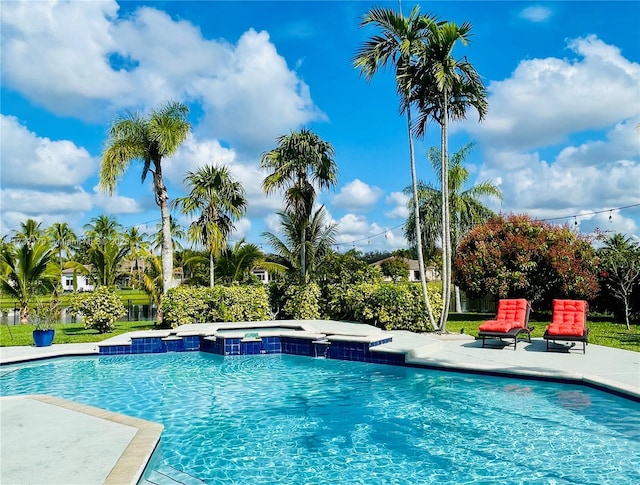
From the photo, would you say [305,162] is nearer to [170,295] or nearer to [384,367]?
[170,295]

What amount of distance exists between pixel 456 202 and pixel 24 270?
19.3 m

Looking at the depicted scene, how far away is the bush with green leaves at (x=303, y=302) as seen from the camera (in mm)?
17047

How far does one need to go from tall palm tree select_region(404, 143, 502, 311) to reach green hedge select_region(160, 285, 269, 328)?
10.0 meters

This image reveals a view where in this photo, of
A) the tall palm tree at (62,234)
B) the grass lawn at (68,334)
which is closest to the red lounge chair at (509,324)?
the grass lawn at (68,334)

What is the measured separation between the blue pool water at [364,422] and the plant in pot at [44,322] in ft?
6.90

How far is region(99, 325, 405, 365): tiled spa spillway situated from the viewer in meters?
11.5

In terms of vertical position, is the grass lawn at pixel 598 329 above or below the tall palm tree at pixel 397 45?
below

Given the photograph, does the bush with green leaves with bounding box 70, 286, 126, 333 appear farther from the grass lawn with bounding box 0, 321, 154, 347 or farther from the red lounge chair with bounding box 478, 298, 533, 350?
the red lounge chair with bounding box 478, 298, 533, 350

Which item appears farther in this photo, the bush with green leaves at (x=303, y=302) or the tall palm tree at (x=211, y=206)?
the tall palm tree at (x=211, y=206)

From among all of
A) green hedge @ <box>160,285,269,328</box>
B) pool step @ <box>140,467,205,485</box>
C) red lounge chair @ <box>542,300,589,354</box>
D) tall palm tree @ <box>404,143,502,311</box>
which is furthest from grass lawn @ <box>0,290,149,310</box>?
tall palm tree @ <box>404,143,502,311</box>

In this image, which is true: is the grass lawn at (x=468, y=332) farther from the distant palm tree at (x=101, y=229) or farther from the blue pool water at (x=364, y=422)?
the distant palm tree at (x=101, y=229)

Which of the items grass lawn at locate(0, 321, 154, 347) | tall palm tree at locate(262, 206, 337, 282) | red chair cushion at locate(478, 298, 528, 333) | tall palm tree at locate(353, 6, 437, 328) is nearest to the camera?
red chair cushion at locate(478, 298, 528, 333)

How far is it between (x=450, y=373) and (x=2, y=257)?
19.0m

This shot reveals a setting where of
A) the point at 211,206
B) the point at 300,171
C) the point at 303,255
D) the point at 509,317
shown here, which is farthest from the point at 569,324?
→ the point at 211,206
